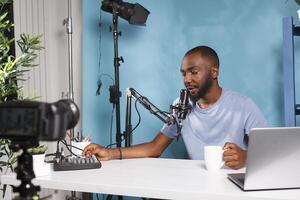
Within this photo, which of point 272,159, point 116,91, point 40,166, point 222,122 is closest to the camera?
point 272,159

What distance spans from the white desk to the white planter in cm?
3

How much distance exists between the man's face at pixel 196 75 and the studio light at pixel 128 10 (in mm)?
406

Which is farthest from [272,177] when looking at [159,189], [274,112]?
[274,112]

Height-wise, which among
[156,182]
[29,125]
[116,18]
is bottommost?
[156,182]

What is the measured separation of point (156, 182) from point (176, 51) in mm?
1342

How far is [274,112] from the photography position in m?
2.30

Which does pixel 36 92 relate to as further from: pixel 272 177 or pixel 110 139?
pixel 272 177

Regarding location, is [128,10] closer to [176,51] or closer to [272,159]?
[176,51]

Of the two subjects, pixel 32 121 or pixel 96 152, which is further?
pixel 96 152

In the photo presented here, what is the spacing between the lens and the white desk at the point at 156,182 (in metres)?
1.15

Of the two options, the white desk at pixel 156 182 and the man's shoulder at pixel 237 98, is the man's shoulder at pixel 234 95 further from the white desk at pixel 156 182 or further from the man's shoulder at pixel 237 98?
the white desk at pixel 156 182

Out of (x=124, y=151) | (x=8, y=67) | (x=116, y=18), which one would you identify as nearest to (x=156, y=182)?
(x=124, y=151)

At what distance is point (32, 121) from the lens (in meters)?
0.62

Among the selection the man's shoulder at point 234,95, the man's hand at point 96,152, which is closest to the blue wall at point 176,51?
the man's shoulder at point 234,95
